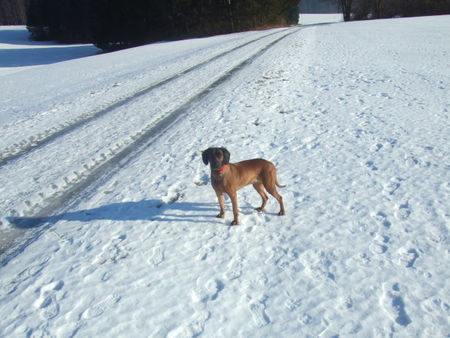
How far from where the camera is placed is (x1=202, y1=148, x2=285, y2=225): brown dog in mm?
3656

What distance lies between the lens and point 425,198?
4.13 meters

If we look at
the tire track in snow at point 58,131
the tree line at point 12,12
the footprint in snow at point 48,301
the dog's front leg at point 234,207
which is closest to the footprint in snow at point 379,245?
the dog's front leg at point 234,207

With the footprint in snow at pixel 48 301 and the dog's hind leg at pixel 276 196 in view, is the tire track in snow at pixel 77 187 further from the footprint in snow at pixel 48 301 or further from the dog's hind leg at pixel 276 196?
the dog's hind leg at pixel 276 196

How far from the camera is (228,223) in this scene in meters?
4.01

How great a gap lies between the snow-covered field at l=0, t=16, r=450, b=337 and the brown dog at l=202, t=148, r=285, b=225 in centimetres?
32

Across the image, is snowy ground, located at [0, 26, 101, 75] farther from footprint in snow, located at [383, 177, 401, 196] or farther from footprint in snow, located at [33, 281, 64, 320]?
footprint in snow, located at [383, 177, 401, 196]

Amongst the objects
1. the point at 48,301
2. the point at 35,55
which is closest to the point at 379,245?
the point at 48,301

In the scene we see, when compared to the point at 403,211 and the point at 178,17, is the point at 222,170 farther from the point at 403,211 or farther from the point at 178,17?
the point at 178,17

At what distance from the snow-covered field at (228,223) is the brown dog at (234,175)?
12.4 inches

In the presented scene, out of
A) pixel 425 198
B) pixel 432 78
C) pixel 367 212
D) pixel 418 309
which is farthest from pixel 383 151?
pixel 432 78

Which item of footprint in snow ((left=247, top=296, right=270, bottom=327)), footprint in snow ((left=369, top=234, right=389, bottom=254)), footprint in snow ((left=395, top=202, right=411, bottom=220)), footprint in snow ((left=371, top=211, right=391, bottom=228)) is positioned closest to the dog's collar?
footprint in snow ((left=247, top=296, right=270, bottom=327))

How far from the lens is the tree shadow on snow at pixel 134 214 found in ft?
13.6

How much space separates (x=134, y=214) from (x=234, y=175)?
5.09 ft

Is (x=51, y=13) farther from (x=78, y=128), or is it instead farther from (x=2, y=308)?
(x=2, y=308)
